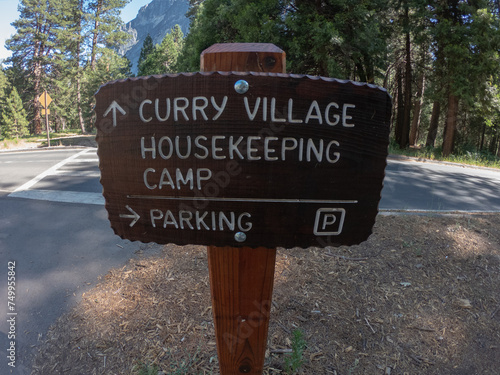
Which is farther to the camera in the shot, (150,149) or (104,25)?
(104,25)

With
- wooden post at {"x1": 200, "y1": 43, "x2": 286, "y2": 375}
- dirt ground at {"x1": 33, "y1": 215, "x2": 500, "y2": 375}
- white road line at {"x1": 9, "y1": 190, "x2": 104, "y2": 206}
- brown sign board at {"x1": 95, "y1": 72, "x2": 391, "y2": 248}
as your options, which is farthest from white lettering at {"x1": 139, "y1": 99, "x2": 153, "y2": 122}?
white road line at {"x1": 9, "y1": 190, "x2": 104, "y2": 206}

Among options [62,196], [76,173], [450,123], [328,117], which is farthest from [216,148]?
[450,123]

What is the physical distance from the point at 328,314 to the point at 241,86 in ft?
6.86

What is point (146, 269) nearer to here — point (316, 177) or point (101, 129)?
point (101, 129)

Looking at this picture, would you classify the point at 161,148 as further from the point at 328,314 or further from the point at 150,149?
the point at 328,314

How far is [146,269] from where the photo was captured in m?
3.14

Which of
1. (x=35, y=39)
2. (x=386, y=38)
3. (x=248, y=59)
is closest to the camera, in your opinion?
(x=248, y=59)

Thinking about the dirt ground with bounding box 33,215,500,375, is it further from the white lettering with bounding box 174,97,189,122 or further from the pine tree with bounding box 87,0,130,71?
the pine tree with bounding box 87,0,130,71

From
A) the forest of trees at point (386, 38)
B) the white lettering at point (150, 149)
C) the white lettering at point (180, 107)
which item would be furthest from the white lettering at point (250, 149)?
the forest of trees at point (386, 38)

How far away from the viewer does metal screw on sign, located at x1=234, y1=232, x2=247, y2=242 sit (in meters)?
1.28

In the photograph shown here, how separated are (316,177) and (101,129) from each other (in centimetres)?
82

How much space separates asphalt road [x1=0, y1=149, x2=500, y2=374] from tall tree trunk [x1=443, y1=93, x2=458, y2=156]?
9.02 metres

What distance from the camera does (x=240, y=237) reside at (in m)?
1.28

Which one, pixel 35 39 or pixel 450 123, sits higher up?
pixel 35 39
